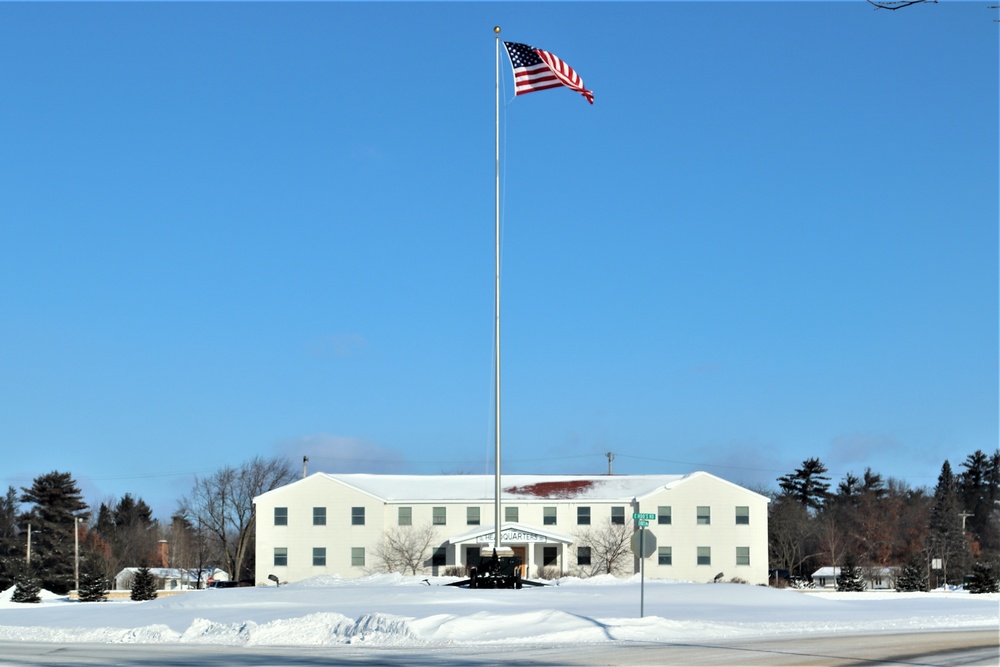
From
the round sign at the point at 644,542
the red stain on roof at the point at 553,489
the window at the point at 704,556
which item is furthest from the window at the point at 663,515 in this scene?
the round sign at the point at 644,542

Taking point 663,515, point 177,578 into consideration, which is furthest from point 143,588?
point 177,578

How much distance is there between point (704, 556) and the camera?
228 feet

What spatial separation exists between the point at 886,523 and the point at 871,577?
2071 centimetres

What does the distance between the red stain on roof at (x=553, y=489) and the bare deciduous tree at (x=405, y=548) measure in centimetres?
625

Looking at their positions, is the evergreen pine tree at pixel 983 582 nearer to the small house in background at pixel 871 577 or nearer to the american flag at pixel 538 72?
the small house in background at pixel 871 577

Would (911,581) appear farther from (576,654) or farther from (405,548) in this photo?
(576,654)

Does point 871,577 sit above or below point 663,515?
below

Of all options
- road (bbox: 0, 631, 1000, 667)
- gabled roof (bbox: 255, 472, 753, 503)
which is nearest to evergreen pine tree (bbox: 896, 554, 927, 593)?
gabled roof (bbox: 255, 472, 753, 503)

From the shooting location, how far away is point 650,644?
23.9 m

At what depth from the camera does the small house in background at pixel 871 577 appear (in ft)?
292

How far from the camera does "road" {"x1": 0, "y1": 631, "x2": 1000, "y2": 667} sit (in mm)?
20359

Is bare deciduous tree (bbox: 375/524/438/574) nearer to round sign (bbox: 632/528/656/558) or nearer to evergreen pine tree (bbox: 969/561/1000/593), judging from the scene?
evergreen pine tree (bbox: 969/561/1000/593)

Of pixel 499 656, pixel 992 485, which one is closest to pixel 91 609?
pixel 499 656

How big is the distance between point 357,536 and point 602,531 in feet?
48.7
